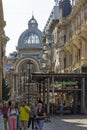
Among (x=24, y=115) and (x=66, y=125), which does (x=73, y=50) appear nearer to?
(x=66, y=125)

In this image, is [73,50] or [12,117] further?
[73,50]

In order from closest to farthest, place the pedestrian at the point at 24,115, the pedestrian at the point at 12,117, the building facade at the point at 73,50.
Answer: the pedestrian at the point at 12,117, the pedestrian at the point at 24,115, the building facade at the point at 73,50

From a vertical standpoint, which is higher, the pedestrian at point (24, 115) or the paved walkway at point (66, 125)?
the pedestrian at point (24, 115)

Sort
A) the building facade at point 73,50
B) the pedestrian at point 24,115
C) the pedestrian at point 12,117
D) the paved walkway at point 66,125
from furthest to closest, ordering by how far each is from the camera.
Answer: the building facade at point 73,50 → the paved walkway at point 66,125 → the pedestrian at point 24,115 → the pedestrian at point 12,117

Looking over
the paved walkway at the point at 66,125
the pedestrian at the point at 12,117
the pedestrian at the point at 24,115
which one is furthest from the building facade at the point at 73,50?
the pedestrian at the point at 12,117

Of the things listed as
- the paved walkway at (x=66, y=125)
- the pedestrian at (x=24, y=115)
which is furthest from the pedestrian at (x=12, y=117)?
the paved walkway at (x=66, y=125)

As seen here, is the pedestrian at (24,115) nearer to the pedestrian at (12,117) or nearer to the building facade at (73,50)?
the pedestrian at (12,117)

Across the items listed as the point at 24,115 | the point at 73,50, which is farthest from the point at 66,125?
the point at 73,50

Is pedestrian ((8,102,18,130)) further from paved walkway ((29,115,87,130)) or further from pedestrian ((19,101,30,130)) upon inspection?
paved walkway ((29,115,87,130))

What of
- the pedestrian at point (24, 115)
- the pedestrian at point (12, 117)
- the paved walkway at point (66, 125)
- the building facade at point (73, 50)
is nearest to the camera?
the pedestrian at point (12, 117)

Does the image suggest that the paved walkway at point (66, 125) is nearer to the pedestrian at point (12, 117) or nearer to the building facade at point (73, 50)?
the pedestrian at point (12, 117)

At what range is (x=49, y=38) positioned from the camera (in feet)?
367

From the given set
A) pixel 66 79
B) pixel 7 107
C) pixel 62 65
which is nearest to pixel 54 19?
pixel 62 65

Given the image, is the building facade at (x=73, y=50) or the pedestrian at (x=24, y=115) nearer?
the pedestrian at (x=24, y=115)
